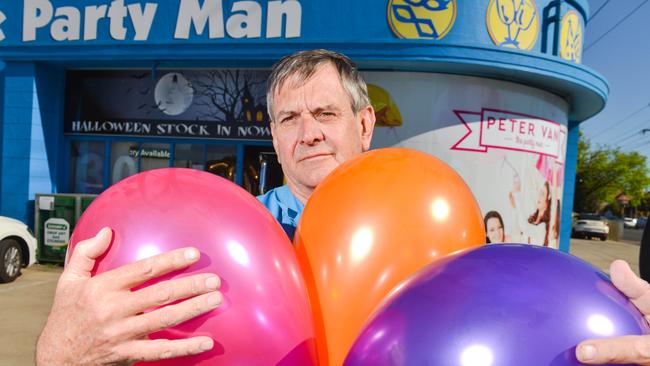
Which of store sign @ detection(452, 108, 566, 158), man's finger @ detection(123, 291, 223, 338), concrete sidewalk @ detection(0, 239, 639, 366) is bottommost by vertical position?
concrete sidewalk @ detection(0, 239, 639, 366)

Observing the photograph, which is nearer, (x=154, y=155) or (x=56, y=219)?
(x=56, y=219)

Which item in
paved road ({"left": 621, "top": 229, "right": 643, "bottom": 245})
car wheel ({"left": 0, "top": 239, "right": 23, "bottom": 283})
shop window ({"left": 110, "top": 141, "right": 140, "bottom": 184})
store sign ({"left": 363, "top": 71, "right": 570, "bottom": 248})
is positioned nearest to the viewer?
car wheel ({"left": 0, "top": 239, "right": 23, "bottom": 283})

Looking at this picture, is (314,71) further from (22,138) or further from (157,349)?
(22,138)

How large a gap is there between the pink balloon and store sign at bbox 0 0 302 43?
632 centimetres

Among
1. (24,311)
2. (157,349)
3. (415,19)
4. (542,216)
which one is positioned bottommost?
(24,311)

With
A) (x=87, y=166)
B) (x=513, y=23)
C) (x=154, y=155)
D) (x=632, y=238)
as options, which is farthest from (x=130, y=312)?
(x=632, y=238)

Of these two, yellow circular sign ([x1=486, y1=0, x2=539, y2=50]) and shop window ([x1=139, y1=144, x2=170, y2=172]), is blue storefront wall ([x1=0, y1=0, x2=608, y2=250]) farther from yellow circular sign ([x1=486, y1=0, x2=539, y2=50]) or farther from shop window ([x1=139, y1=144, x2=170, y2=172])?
shop window ([x1=139, y1=144, x2=170, y2=172])

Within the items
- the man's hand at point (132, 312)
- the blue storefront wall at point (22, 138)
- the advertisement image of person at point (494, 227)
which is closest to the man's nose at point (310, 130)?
the man's hand at point (132, 312)

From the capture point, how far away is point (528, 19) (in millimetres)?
7176

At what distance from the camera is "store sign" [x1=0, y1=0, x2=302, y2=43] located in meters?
6.88

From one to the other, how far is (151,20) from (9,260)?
439 centimetres

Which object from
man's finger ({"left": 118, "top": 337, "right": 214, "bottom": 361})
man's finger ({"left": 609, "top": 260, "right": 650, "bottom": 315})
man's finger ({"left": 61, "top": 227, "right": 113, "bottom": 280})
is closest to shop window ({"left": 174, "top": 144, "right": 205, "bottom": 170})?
man's finger ({"left": 61, "top": 227, "right": 113, "bottom": 280})

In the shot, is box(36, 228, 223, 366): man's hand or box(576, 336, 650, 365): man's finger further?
box(36, 228, 223, 366): man's hand

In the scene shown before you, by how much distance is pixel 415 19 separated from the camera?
657 centimetres
